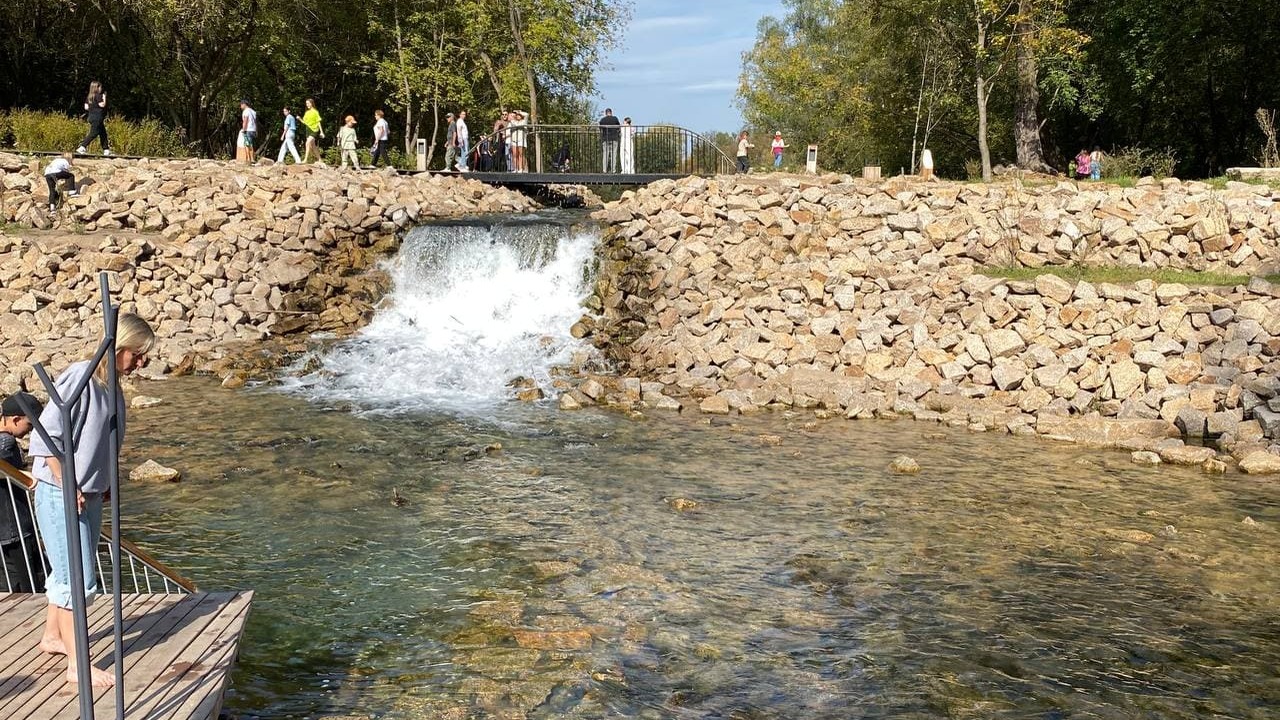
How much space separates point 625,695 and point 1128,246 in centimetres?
1483

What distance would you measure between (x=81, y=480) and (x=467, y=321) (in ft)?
51.9

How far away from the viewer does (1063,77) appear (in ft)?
97.3

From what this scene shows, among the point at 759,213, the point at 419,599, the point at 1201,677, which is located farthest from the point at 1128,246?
the point at 419,599

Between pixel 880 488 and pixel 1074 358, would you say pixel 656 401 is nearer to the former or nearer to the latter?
pixel 880 488

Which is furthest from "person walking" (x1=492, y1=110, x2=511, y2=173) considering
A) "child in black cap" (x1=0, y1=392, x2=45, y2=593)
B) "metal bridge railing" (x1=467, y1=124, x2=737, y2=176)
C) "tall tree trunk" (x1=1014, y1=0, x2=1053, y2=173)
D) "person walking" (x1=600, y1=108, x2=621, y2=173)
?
"child in black cap" (x1=0, y1=392, x2=45, y2=593)

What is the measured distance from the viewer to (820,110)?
53.3 m

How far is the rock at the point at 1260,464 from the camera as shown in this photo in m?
12.8

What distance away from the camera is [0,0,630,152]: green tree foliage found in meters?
33.3

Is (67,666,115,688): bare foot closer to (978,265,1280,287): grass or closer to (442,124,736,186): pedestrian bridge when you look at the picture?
(978,265,1280,287): grass

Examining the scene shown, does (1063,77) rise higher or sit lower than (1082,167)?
higher

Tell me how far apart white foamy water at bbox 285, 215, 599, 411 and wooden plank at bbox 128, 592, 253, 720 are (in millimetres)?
10642

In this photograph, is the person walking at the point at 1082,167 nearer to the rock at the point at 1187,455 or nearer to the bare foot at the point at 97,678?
Answer: the rock at the point at 1187,455

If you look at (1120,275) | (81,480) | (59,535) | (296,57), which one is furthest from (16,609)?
(296,57)

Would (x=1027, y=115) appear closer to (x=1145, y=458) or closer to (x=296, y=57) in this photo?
(x=1145, y=458)
